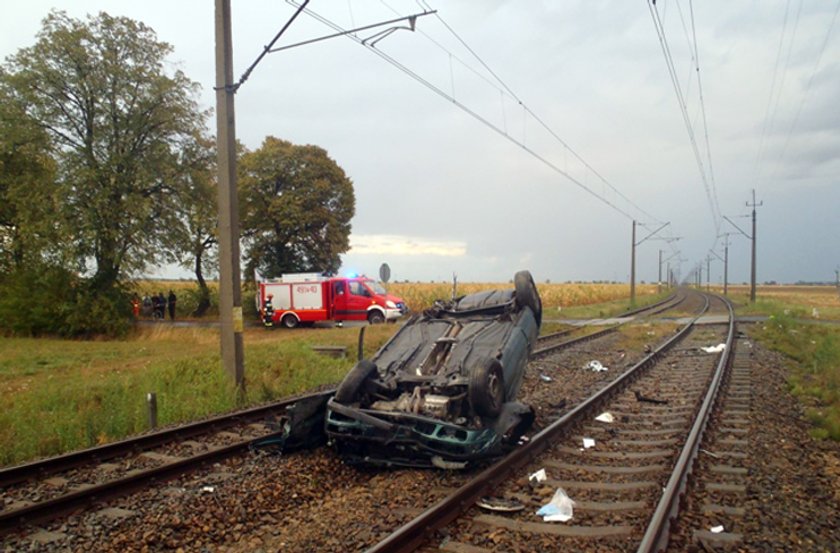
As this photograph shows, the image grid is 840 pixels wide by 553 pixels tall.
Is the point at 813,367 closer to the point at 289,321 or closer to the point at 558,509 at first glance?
the point at 558,509

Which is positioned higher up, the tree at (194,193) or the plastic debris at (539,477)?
the tree at (194,193)

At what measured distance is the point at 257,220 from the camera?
38.8 m

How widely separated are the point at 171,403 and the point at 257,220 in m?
29.5

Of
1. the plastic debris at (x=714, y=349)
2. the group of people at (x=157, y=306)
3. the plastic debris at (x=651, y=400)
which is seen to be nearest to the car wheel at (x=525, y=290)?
the plastic debris at (x=651, y=400)

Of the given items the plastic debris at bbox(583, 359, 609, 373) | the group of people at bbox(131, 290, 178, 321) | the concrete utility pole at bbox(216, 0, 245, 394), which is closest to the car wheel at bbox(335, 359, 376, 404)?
the concrete utility pole at bbox(216, 0, 245, 394)

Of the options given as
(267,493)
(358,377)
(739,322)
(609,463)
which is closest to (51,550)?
(267,493)

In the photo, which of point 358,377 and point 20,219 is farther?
point 20,219

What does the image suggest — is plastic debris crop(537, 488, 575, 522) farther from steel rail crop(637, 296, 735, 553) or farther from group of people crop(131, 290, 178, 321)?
group of people crop(131, 290, 178, 321)

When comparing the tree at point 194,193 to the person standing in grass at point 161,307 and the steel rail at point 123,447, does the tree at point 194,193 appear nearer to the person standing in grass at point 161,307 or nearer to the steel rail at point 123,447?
the person standing in grass at point 161,307

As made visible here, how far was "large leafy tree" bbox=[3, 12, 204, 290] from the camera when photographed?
81.0ft

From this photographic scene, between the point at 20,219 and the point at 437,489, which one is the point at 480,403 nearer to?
the point at 437,489

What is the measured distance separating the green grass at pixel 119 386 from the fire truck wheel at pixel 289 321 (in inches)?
417

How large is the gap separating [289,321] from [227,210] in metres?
21.1

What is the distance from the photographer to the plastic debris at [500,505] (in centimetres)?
538
